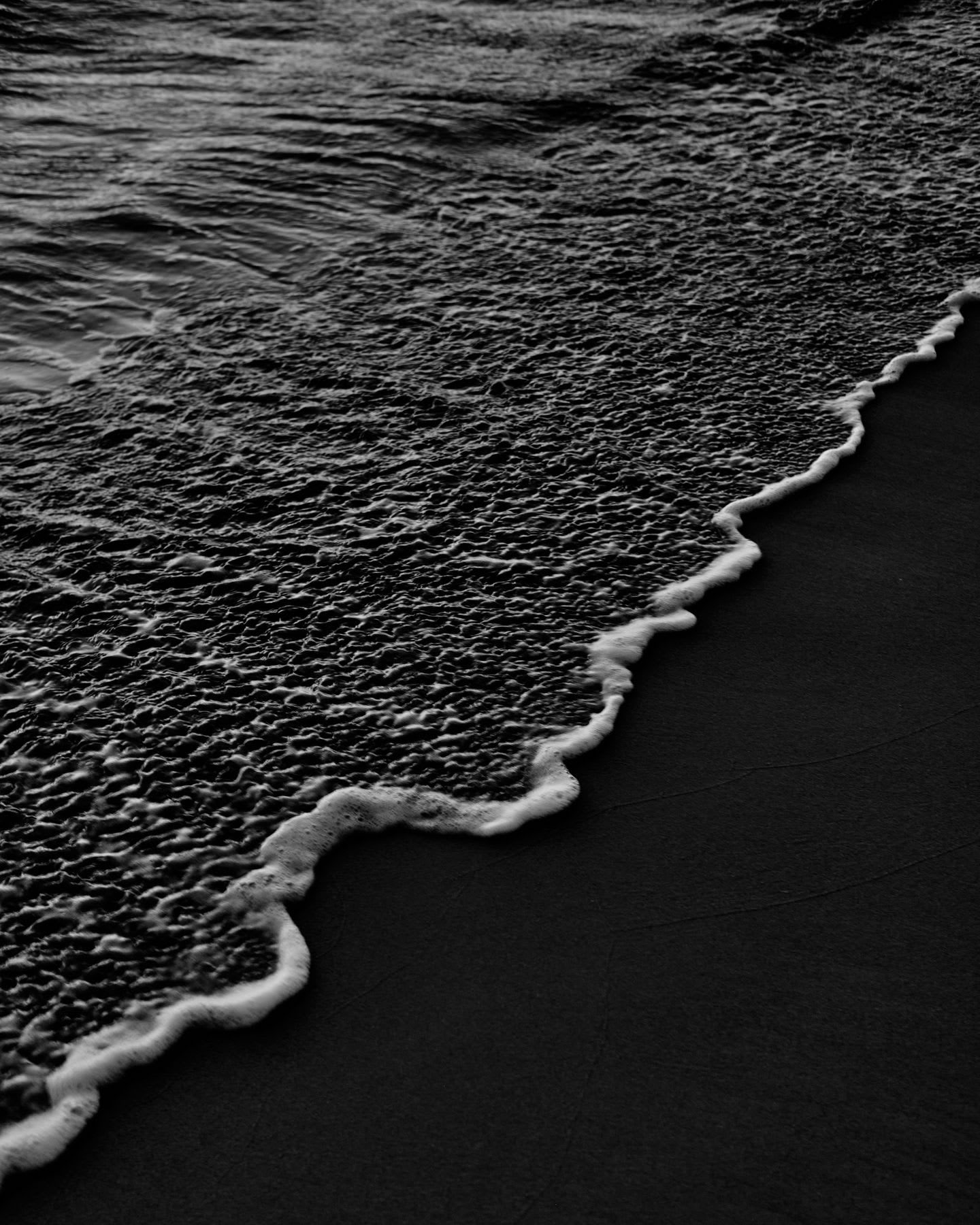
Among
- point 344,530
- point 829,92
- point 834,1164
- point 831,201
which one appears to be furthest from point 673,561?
point 829,92

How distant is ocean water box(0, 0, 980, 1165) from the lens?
254cm

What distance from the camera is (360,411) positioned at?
3988 millimetres

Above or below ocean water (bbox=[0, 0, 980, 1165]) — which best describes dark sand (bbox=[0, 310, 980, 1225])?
below

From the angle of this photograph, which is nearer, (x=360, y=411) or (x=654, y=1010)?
(x=654, y=1010)

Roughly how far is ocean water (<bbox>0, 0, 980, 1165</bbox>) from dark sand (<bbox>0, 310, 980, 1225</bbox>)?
5.3 inches

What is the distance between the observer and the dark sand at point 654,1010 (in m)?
1.90

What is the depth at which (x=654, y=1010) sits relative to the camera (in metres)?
2.16

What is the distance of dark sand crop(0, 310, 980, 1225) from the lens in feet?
6.24

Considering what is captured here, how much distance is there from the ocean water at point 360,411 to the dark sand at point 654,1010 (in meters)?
0.13

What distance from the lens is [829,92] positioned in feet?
22.0

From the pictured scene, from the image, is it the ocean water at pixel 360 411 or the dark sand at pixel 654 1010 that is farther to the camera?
the ocean water at pixel 360 411

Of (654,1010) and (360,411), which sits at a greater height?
(360,411)

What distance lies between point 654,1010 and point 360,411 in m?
2.38

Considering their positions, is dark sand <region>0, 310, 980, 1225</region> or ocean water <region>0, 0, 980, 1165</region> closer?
dark sand <region>0, 310, 980, 1225</region>
